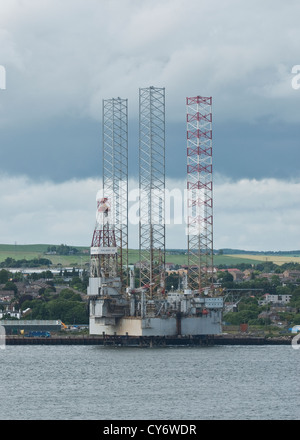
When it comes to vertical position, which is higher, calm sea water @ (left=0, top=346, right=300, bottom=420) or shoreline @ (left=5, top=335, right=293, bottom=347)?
shoreline @ (left=5, top=335, right=293, bottom=347)

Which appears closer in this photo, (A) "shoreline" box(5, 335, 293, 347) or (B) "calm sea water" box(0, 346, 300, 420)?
(B) "calm sea water" box(0, 346, 300, 420)

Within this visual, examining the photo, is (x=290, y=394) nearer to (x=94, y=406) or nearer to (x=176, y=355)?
(x=94, y=406)

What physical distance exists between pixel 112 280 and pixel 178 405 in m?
54.7

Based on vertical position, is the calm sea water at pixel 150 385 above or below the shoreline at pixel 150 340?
below

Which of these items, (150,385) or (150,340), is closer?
(150,385)

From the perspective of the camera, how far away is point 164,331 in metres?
119

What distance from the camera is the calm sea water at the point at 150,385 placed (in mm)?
62531

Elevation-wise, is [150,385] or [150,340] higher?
[150,340]

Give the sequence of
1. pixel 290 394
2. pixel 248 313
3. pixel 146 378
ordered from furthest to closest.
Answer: pixel 248 313
pixel 146 378
pixel 290 394

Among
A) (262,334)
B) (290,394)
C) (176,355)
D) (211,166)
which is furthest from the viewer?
(262,334)

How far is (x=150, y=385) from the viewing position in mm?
75188

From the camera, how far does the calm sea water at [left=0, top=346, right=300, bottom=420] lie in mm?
62531
